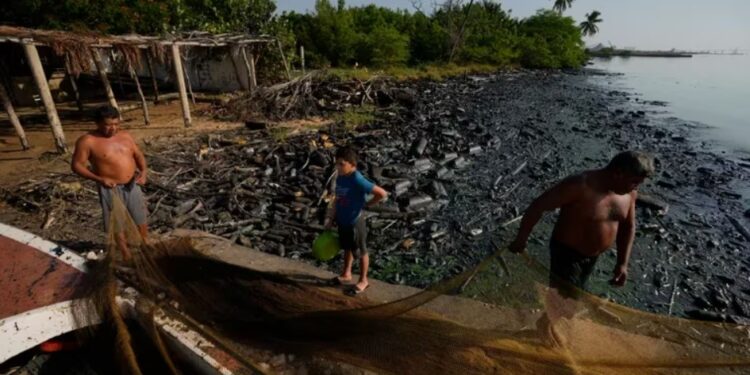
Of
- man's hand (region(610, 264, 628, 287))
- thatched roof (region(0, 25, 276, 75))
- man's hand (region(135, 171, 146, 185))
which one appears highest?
thatched roof (region(0, 25, 276, 75))

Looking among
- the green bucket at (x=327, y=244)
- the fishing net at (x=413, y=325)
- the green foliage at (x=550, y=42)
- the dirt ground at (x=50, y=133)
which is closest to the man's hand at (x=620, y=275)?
the fishing net at (x=413, y=325)

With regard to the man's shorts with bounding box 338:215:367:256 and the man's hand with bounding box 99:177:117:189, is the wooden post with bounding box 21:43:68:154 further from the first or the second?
the man's shorts with bounding box 338:215:367:256

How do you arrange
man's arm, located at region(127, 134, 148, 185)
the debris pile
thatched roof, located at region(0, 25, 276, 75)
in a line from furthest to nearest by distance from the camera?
the debris pile
thatched roof, located at region(0, 25, 276, 75)
man's arm, located at region(127, 134, 148, 185)

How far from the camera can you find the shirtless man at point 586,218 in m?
2.96

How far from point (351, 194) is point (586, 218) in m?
2.19

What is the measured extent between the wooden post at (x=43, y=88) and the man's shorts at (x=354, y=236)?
8910 mm

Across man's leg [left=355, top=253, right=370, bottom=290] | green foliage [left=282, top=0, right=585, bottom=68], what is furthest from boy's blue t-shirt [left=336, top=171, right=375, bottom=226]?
green foliage [left=282, top=0, right=585, bottom=68]

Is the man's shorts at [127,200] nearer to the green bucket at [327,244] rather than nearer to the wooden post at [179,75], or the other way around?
the green bucket at [327,244]

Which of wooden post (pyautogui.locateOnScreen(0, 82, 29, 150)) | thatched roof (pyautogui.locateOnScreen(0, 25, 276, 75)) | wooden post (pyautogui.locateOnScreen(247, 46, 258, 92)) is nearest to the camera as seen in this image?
thatched roof (pyautogui.locateOnScreen(0, 25, 276, 75))

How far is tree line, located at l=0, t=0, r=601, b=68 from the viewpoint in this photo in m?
14.0

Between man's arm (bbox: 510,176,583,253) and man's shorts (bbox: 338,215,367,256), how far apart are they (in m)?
→ 1.65

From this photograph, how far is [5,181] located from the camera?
771cm

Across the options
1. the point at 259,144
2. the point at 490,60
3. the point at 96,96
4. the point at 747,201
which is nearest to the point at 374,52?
the point at 490,60

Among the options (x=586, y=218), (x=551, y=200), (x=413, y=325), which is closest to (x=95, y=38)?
(x=413, y=325)
